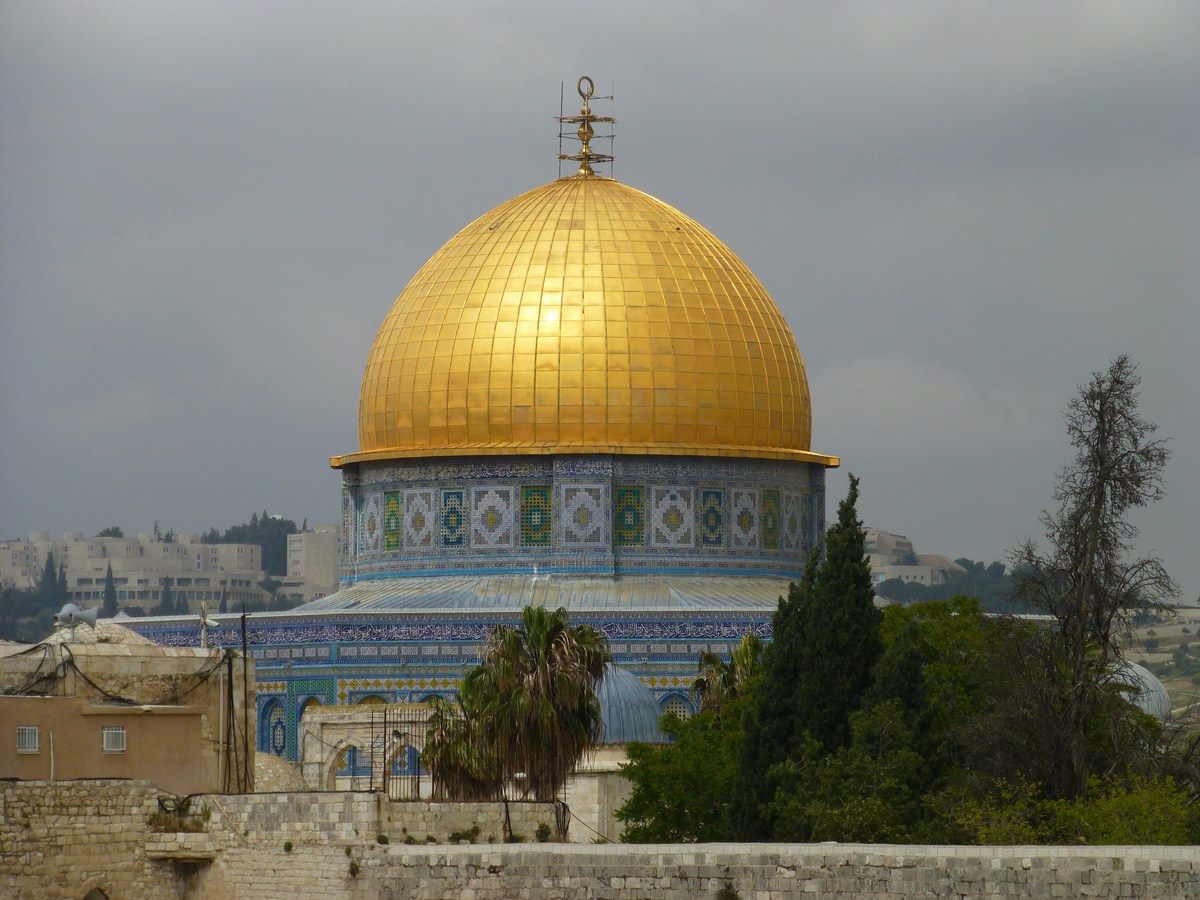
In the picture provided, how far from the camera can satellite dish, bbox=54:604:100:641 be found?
94.8 ft

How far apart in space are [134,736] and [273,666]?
1644cm

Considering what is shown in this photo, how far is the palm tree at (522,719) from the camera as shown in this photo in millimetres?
29797

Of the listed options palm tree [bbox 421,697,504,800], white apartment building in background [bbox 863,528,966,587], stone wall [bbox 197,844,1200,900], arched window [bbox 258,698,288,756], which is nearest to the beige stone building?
palm tree [bbox 421,697,504,800]

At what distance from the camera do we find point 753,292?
48.0 meters

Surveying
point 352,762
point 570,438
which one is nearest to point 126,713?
point 352,762

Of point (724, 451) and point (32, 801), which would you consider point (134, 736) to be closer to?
point (32, 801)

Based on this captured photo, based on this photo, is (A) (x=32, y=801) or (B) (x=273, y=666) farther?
(B) (x=273, y=666)

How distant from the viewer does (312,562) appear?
11306 cm

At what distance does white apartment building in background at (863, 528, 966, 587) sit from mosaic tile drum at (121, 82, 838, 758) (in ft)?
142

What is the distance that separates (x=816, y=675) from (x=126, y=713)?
6.57 metres

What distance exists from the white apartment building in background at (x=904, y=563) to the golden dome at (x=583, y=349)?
43.3 m

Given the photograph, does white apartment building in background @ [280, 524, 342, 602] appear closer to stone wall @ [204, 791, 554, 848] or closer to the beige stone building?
the beige stone building

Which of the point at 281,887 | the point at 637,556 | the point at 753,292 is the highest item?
the point at 753,292

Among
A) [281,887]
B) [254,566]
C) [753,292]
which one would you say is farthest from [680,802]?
[254,566]
